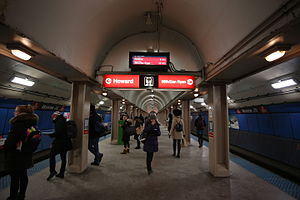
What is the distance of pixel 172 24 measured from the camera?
217 inches

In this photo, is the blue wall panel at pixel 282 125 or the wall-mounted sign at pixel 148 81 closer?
the wall-mounted sign at pixel 148 81

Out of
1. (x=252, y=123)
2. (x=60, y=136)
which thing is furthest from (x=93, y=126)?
(x=252, y=123)

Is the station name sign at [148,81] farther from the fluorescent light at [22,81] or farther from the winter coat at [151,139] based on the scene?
the fluorescent light at [22,81]

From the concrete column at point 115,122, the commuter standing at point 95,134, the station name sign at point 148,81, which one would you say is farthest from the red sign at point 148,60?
the concrete column at point 115,122

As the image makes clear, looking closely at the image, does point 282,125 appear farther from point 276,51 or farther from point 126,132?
point 126,132

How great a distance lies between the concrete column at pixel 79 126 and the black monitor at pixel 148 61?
196cm

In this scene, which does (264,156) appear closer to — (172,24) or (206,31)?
(206,31)

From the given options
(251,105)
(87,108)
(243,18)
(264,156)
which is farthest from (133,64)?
(264,156)

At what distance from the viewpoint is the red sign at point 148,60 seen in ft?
17.2

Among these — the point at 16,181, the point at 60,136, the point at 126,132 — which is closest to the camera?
the point at 16,181

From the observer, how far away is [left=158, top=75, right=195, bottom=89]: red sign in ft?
17.2

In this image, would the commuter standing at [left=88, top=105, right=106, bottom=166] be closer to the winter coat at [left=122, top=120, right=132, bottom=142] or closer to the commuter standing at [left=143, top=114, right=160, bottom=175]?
the winter coat at [left=122, top=120, right=132, bottom=142]

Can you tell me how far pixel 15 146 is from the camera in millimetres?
3070

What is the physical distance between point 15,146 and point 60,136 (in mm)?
1492
